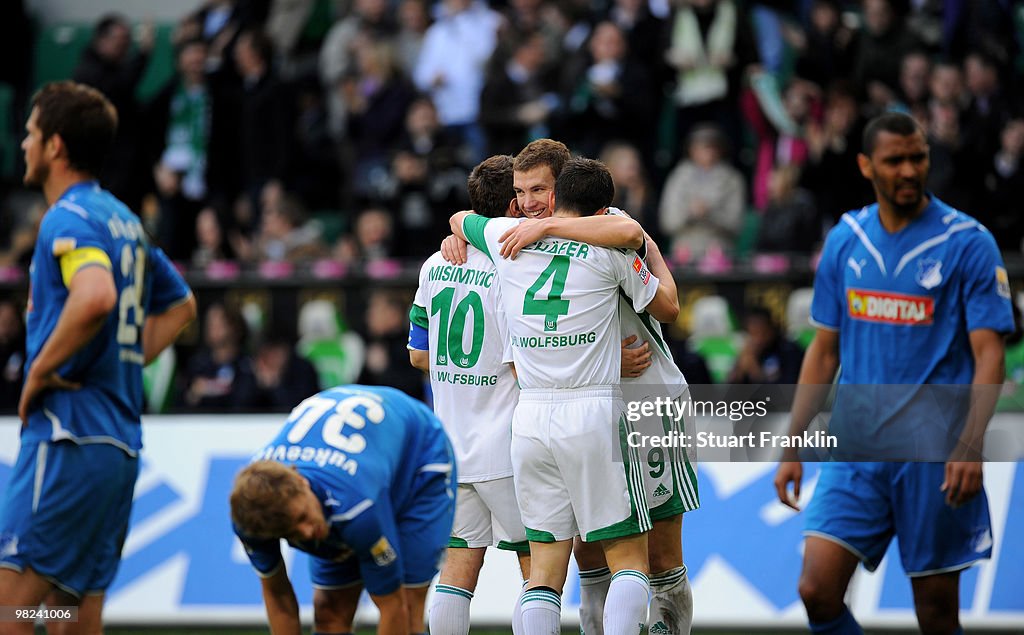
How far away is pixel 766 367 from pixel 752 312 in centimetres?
55

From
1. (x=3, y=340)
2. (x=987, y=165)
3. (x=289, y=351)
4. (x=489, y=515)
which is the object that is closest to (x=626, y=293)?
(x=489, y=515)

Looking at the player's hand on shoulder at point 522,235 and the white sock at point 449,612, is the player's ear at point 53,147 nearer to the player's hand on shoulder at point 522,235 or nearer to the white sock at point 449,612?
the player's hand on shoulder at point 522,235

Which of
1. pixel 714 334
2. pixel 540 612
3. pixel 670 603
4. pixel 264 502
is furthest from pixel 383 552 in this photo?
pixel 714 334

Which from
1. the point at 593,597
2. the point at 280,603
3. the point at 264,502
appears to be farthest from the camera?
the point at 593,597

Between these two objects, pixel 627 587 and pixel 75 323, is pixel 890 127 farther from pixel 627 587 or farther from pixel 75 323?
pixel 75 323

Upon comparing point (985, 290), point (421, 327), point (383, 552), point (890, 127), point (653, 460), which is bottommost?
point (383, 552)

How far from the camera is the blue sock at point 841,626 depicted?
6777mm

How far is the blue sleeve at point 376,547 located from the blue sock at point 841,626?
7.58 feet

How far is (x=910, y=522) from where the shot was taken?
268 inches

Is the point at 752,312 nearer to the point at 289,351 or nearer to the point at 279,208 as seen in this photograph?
the point at 289,351

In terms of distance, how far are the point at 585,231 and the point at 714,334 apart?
220 inches

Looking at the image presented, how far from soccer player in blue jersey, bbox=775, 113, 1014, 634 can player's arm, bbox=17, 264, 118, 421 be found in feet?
11.0

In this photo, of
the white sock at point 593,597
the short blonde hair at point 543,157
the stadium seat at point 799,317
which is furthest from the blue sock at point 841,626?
the stadium seat at point 799,317

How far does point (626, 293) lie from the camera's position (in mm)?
6375
